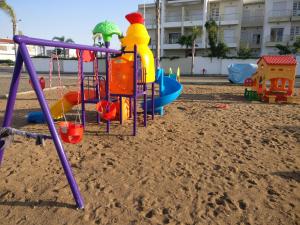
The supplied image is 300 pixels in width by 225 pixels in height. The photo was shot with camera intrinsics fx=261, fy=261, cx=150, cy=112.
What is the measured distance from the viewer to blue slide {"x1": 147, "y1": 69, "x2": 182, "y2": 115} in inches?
314

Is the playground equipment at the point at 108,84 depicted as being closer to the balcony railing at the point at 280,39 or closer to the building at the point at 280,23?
the balcony railing at the point at 280,39

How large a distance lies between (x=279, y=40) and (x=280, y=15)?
363 cm

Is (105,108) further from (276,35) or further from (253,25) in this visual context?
(253,25)

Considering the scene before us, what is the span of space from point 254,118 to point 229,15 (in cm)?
3883

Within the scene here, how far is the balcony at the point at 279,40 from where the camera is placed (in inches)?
1535

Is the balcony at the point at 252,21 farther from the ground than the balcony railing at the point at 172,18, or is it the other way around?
the balcony railing at the point at 172,18

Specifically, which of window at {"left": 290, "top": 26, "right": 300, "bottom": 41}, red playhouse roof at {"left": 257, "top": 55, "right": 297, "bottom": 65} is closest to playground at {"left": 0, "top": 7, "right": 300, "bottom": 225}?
red playhouse roof at {"left": 257, "top": 55, "right": 297, "bottom": 65}

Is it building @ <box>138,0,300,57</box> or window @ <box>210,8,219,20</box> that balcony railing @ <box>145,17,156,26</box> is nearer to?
building @ <box>138,0,300,57</box>

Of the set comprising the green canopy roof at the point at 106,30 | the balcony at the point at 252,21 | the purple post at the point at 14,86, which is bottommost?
the purple post at the point at 14,86

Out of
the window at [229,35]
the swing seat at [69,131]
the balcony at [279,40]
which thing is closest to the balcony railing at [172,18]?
the window at [229,35]

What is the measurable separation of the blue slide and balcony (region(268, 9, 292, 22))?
37008mm

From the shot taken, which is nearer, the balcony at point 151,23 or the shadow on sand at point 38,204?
the shadow on sand at point 38,204

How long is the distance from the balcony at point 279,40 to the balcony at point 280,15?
7.98 ft

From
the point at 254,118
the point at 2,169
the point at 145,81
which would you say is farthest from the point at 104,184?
the point at 254,118
